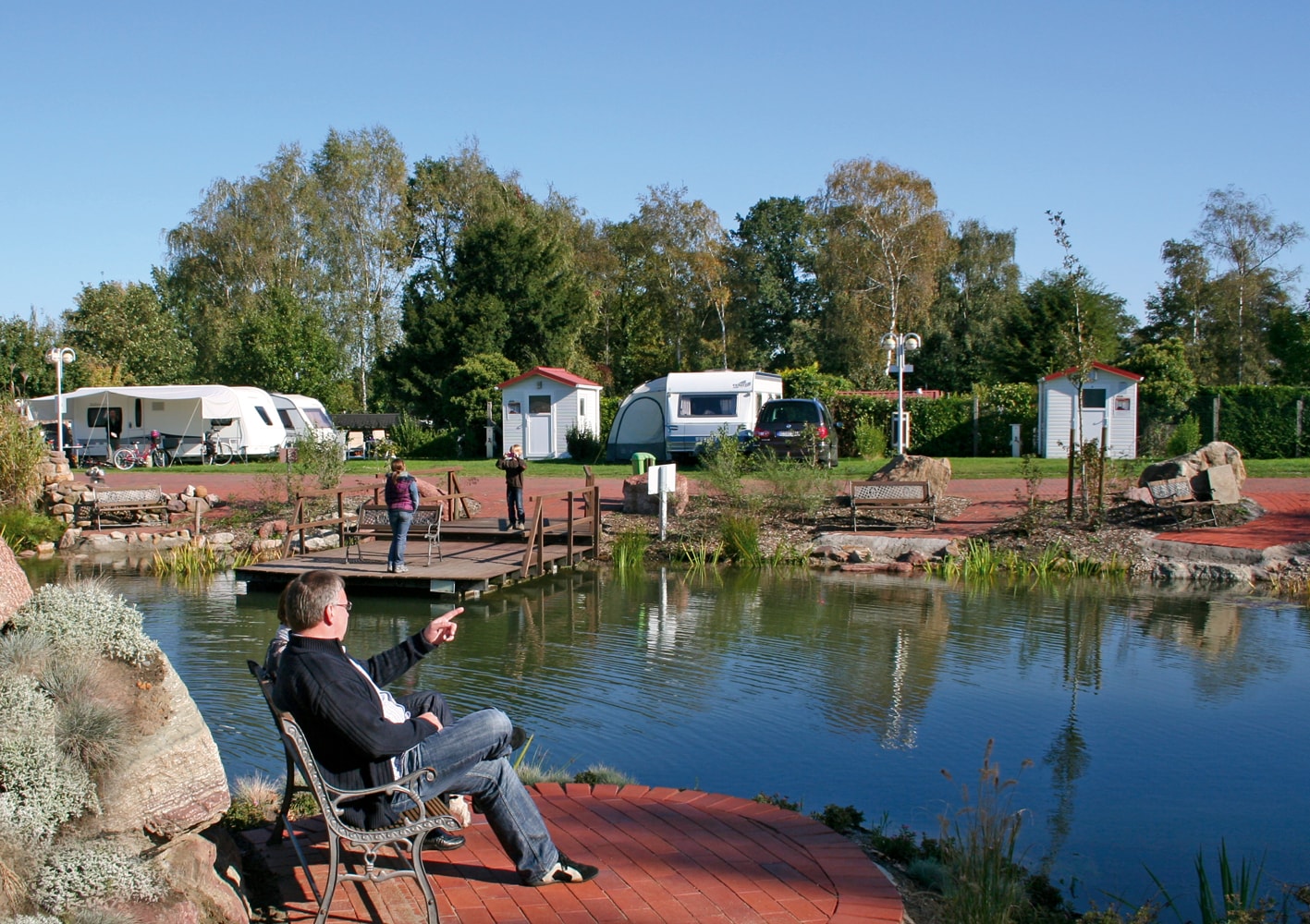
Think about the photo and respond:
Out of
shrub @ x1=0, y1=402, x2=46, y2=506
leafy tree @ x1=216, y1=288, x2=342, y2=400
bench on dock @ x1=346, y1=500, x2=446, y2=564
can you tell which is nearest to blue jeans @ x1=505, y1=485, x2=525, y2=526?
bench on dock @ x1=346, y1=500, x2=446, y2=564

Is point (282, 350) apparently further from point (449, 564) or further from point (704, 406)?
point (449, 564)

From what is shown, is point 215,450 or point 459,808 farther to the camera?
point 215,450

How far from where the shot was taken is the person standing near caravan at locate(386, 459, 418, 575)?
13469 mm

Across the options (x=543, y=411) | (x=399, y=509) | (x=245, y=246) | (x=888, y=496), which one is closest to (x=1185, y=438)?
(x=888, y=496)

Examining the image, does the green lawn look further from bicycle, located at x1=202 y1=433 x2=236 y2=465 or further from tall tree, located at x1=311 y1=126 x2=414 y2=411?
tall tree, located at x1=311 y1=126 x2=414 y2=411

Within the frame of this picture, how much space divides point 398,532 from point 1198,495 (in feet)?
38.7

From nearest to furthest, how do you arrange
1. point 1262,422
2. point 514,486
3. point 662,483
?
point 514,486
point 662,483
point 1262,422

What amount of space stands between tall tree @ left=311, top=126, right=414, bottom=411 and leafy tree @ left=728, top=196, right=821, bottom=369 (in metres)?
17.4

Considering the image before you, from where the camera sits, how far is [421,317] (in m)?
41.8

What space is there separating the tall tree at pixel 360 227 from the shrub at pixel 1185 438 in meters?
30.1

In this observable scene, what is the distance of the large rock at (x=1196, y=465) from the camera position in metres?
16.9

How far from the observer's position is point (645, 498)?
18844mm

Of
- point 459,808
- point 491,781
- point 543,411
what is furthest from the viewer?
point 543,411

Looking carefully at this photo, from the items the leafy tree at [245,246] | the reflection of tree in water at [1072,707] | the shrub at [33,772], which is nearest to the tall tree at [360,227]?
the leafy tree at [245,246]
